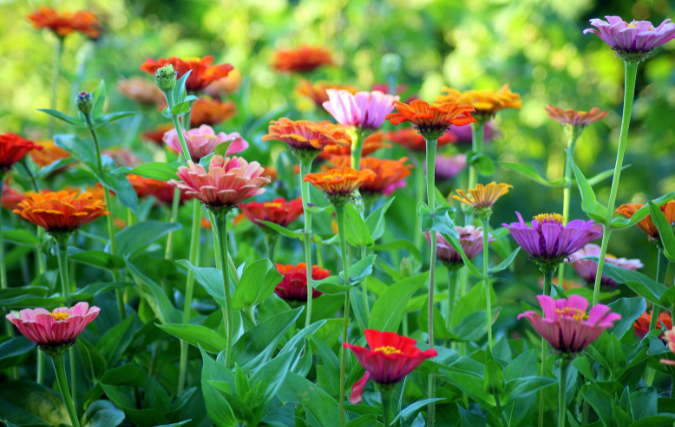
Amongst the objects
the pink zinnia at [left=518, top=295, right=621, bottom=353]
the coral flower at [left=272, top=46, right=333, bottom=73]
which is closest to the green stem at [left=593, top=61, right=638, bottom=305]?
the pink zinnia at [left=518, top=295, right=621, bottom=353]

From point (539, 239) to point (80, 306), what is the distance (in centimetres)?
43

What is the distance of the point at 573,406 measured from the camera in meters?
0.56

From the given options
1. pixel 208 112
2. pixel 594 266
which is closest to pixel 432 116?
pixel 594 266

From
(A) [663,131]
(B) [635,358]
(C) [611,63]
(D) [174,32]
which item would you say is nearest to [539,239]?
(B) [635,358]

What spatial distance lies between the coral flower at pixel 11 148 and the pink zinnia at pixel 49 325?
25cm

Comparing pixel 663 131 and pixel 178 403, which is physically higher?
pixel 663 131

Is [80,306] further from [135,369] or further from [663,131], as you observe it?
[663,131]

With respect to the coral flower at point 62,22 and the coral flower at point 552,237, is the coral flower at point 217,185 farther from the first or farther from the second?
the coral flower at point 62,22

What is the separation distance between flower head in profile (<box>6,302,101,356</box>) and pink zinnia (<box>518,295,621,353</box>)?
36cm

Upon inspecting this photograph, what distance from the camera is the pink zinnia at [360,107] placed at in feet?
1.77

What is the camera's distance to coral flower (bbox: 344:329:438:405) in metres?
0.37

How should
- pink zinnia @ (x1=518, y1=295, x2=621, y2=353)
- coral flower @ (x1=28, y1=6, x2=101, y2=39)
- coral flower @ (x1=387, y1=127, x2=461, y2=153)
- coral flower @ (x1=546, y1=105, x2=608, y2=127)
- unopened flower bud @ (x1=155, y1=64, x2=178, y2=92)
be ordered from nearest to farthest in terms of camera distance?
pink zinnia @ (x1=518, y1=295, x2=621, y2=353), unopened flower bud @ (x1=155, y1=64, x2=178, y2=92), coral flower @ (x1=546, y1=105, x2=608, y2=127), coral flower @ (x1=387, y1=127, x2=461, y2=153), coral flower @ (x1=28, y1=6, x2=101, y2=39)

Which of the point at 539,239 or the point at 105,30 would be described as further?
the point at 105,30

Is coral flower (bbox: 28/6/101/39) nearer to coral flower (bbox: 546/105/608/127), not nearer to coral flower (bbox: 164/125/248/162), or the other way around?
coral flower (bbox: 164/125/248/162)
